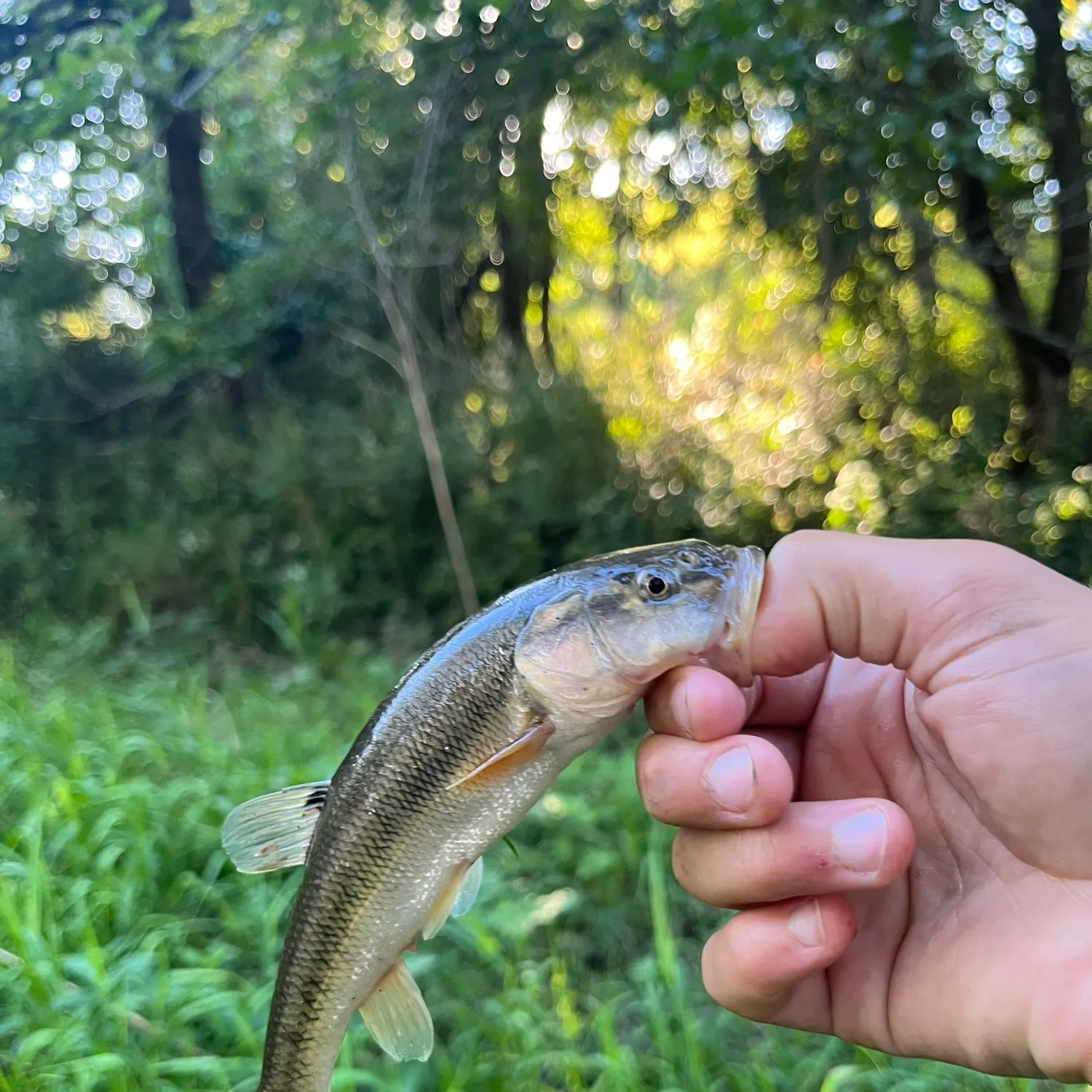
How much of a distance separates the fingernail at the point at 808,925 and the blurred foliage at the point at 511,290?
4306mm

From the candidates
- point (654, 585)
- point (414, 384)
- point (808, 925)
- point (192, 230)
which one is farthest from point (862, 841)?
point (192, 230)

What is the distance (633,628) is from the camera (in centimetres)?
148

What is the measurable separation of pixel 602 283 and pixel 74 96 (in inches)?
208

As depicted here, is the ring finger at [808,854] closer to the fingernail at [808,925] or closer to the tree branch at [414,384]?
the fingernail at [808,925]

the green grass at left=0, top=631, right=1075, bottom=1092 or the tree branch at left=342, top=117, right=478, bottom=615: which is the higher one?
the tree branch at left=342, top=117, right=478, bottom=615

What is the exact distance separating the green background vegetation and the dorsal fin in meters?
1.25

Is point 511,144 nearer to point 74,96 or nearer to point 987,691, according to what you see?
point 74,96

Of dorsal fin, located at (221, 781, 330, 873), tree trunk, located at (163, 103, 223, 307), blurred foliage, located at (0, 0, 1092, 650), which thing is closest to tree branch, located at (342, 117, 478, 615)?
blurred foliage, located at (0, 0, 1092, 650)

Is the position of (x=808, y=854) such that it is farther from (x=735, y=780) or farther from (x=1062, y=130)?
(x=1062, y=130)

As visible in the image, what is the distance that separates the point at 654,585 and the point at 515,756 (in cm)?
44

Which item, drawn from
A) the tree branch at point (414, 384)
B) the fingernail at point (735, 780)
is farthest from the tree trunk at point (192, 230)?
the fingernail at point (735, 780)

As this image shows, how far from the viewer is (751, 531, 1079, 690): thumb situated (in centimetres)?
→ 147

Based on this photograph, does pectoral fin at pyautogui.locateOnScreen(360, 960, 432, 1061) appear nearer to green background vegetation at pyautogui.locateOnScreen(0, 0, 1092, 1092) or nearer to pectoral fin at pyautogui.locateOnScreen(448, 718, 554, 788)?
pectoral fin at pyautogui.locateOnScreen(448, 718, 554, 788)

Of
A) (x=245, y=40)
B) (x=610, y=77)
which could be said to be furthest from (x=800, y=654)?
(x=245, y=40)
